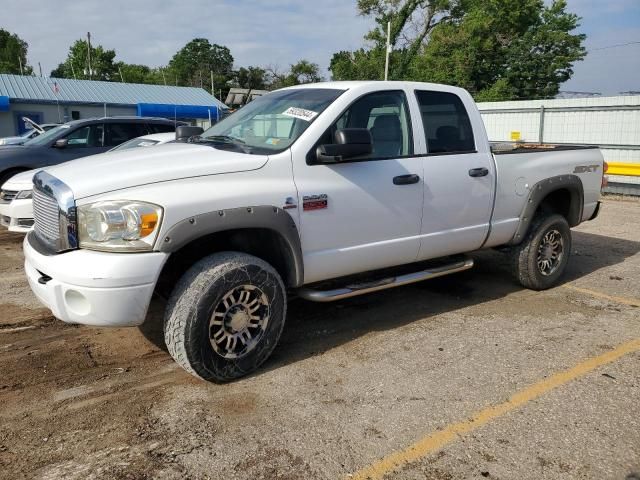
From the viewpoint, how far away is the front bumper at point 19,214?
22.7ft

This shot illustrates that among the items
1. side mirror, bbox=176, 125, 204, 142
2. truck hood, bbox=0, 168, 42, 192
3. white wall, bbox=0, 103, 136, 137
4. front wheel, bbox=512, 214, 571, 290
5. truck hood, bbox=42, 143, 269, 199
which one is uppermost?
white wall, bbox=0, 103, 136, 137

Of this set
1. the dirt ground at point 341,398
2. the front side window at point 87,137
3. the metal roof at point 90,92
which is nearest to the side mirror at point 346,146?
the dirt ground at point 341,398

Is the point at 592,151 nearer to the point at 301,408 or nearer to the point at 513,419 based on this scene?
the point at 513,419

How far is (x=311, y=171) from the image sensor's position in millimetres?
3762

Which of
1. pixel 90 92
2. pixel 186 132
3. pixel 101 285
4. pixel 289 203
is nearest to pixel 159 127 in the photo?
pixel 186 132

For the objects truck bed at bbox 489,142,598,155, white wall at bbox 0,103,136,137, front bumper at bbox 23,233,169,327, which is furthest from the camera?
white wall at bbox 0,103,136,137

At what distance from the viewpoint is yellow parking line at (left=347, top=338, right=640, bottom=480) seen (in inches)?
107

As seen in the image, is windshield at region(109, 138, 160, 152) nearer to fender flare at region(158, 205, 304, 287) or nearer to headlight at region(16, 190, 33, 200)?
headlight at region(16, 190, 33, 200)

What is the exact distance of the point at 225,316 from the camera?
3.45 m

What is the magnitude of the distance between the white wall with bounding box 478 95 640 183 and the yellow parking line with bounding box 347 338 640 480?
435 inches

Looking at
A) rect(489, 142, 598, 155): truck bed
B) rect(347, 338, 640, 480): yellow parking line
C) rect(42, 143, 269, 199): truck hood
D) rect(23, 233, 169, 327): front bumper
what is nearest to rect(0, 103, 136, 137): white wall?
rect(489, 142, 598, 155): truck bed

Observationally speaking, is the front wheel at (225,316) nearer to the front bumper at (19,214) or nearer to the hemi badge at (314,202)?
the hemi badge at (314,202)

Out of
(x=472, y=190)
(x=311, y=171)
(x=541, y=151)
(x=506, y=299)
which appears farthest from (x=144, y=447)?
(x=541, y=151)

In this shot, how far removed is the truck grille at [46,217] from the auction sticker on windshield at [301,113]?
173 centimetres
